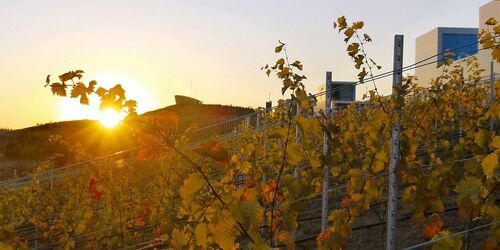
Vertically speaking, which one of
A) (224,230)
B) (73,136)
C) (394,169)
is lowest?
(73,136)

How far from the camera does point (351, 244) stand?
5738mm

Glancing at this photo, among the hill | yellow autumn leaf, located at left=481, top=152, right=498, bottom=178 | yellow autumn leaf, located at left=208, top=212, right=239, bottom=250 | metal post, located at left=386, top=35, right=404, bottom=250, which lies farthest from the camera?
the hill

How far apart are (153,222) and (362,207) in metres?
2.76

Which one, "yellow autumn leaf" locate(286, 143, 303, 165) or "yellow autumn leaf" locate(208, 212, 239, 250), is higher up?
"yellow autumn leaf" locate(286, 143, 303, 165)

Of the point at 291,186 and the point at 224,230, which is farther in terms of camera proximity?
the point at 291,186

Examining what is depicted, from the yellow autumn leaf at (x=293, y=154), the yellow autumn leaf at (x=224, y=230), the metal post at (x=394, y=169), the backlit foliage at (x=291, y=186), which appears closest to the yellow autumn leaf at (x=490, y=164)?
the backlit foliage at (x=291, y=186)

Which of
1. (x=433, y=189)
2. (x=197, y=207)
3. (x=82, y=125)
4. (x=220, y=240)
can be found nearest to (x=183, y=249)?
(x=197, y=207)

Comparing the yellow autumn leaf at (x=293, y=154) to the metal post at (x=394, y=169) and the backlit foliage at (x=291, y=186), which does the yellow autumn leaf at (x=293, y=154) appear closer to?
the backlit foliage at (x=291, y=186)

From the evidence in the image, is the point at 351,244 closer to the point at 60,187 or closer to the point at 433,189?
the point at 433,189

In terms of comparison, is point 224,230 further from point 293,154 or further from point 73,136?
point 73,136

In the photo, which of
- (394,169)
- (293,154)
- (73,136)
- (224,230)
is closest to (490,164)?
(394,169)

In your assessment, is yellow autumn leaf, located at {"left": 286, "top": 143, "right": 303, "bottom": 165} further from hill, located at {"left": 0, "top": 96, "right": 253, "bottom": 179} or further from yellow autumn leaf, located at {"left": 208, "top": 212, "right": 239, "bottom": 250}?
hill, located at {"left": 0, "top": 96, "right": 253, "bottom": 179}

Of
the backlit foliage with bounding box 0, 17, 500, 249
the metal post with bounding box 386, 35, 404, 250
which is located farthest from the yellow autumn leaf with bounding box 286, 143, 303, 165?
the metal post with bounding box 386, 35, 404, 250

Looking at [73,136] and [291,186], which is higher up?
[291,186]
